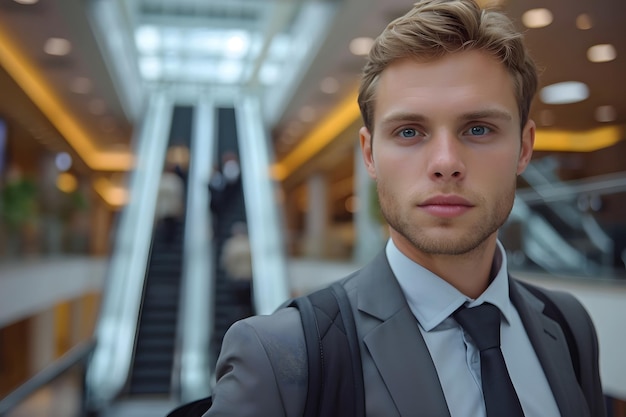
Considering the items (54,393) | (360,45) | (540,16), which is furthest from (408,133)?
(360,45)

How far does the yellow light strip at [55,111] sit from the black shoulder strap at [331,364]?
9531mm

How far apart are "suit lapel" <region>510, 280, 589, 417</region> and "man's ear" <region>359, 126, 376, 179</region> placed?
38cm

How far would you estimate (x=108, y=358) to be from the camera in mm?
9680

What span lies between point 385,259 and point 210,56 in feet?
58.5

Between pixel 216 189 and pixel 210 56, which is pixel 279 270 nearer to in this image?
pixel 216 189

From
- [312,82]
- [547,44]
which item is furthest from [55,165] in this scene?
[547,44]

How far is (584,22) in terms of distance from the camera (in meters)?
6.75

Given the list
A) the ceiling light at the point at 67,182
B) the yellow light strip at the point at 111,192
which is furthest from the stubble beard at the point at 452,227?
the yellow light strip at the point at 111,192

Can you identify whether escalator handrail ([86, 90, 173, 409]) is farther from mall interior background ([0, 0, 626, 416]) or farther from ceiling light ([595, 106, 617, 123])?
ceiling light ([595, 106, 617, 123])

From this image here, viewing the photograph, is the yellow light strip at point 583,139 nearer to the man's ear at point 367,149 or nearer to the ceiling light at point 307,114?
the man's ear at point 367,149

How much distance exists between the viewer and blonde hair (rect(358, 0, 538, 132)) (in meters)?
1.18

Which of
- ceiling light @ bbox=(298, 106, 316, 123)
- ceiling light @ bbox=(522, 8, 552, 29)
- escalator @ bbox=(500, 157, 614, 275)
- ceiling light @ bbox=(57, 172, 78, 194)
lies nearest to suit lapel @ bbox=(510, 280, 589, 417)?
ceiling light @ bbox=(522, 8, 552, 29)

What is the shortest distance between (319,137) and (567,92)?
7970 mm

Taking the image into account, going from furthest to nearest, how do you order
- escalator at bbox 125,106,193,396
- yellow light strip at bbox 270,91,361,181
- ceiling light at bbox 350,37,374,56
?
yellow light strip at bbox 270,91,361,181 → escalator at bbox 125,106,193,396 → ceiling light at bbox 350,37,374,56
